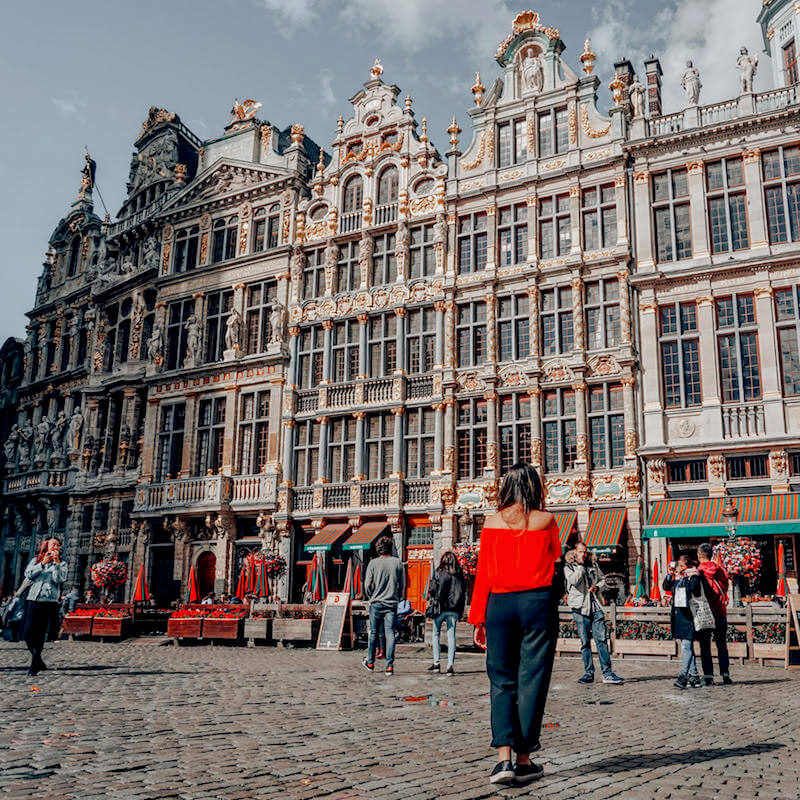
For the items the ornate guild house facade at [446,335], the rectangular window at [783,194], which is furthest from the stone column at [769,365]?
the rectangular window at [783,194]

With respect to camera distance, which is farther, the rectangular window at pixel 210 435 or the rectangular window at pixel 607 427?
the rectangular window at pixel 210 435

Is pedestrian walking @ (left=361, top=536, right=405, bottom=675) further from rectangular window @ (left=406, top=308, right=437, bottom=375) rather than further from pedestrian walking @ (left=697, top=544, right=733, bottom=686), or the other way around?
rectangular window @ (left=406, top=308, right=437, bottom=375)

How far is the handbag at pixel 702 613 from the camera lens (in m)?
10.8

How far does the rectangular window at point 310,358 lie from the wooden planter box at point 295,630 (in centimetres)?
1216

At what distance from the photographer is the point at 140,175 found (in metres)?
38.1

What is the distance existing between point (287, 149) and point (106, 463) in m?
14.9

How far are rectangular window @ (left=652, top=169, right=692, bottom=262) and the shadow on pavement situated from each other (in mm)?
19817

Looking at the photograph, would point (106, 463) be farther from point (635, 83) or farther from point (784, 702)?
point (784, 702)

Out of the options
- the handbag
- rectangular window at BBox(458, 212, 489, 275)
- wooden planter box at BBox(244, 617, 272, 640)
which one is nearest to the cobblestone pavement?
the handbag

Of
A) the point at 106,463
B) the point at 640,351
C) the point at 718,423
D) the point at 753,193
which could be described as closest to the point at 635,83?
the point at 753,193

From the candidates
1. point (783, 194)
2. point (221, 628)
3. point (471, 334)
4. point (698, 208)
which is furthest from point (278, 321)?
point (783, 194)

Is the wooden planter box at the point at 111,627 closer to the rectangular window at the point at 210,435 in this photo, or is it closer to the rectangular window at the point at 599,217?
the rectangular window at the point at 210,435

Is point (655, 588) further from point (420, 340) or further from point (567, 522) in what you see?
point (420, 340)

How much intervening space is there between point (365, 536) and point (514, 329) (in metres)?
8.02
